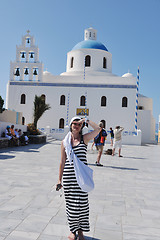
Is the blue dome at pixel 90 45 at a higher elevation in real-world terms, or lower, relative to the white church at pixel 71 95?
higher

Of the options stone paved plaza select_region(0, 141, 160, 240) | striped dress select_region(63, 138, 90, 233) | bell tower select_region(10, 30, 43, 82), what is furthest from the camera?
bell tower select_region(10, 30, 43, 82)

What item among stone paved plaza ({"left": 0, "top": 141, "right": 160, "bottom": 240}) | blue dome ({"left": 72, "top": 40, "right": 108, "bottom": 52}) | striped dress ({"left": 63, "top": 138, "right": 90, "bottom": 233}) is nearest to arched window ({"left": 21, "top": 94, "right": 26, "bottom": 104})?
blue dome ({"left": 72, "top": 40, "right": 108, "bottom": 52})

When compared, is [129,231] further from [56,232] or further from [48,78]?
[48,78]

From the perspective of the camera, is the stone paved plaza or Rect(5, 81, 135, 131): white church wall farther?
Rect(5, 81, 135, 131): white church wall

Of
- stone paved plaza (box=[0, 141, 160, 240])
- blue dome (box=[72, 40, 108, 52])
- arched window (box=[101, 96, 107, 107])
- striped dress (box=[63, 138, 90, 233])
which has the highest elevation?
blue dome (box=[72, 40, 108, 52])

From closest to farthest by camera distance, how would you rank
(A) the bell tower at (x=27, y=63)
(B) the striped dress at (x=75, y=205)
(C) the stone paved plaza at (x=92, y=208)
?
1. (B) the striped dress at (x=75, y=205)
2. (C) the stone paved plaza at (x=92, y=208)
3. (A) the bell tower at (x=27, y=63)

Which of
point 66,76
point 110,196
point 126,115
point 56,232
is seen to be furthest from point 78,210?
point 66,76

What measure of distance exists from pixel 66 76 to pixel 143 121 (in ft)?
29.8

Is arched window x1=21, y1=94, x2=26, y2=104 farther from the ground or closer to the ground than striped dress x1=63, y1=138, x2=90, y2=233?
farther from the ground

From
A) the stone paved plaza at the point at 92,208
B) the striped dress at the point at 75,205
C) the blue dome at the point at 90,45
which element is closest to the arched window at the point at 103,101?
the blue dome at the point at 90,45

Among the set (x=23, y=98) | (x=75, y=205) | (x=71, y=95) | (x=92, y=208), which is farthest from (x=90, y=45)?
(x=75, y=205)

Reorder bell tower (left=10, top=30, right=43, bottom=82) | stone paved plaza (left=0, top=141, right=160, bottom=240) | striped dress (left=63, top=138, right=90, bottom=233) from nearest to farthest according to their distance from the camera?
striped dress (left=63, top=138, right=90, bottom=233) < stone paved plaza (left=0, top=141, right=160, bottom=240) < bell tower (left=10, top=30, right=43, bottom=82)

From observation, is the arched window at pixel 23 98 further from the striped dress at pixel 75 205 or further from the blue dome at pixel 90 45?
the striped dress at pixel 75 205

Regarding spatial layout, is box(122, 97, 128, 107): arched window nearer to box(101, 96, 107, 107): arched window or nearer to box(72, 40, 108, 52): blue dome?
box(101, 96, 107, 107): arched window
